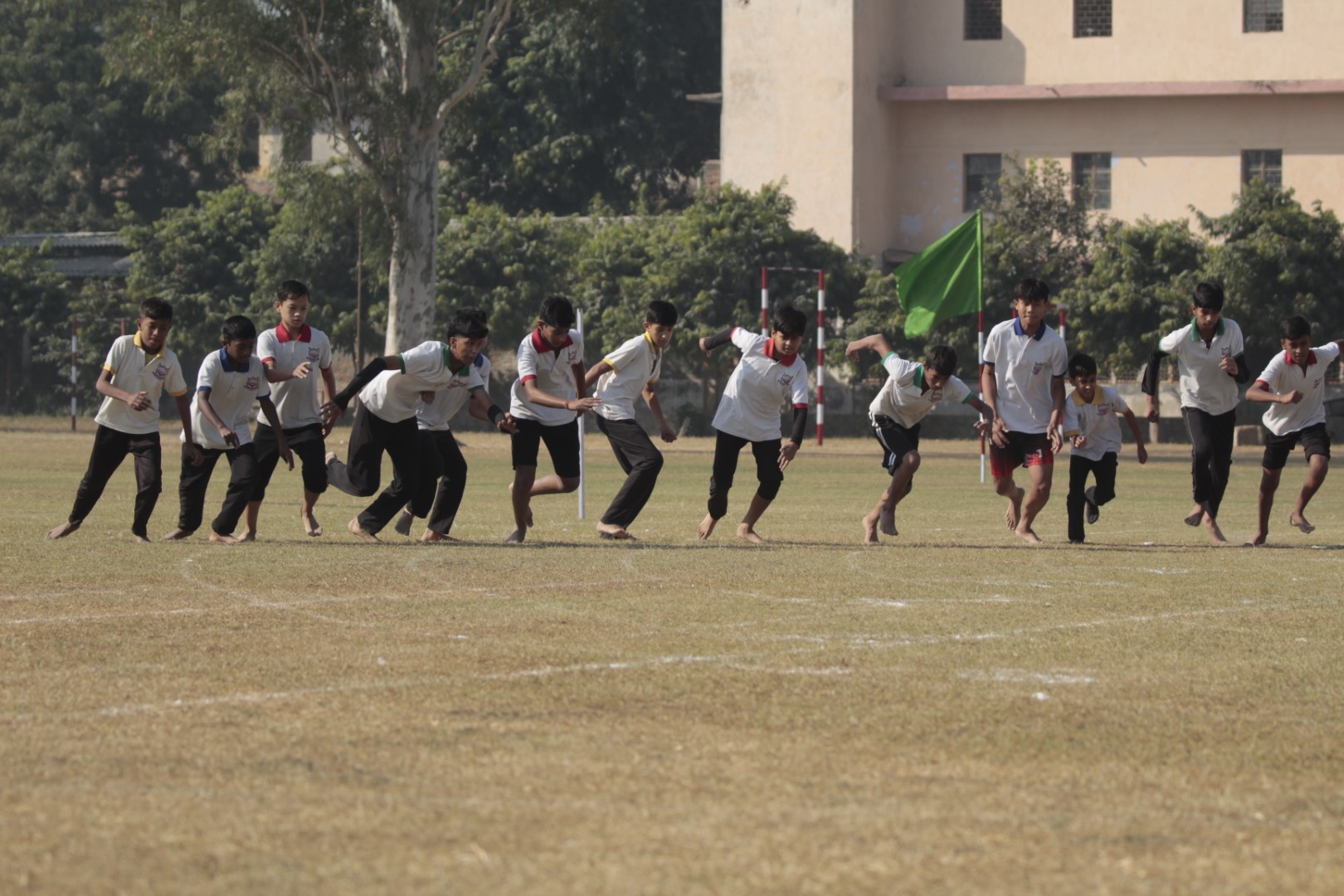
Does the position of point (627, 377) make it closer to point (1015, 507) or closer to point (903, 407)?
point (903, 407)

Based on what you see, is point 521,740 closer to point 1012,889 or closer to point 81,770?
point 81,770

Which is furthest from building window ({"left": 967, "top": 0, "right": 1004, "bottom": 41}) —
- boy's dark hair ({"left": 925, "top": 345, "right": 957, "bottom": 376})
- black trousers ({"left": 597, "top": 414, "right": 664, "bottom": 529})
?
black trousers ({"left": 597, "top": 414, "right": 664, "bottom": 529})

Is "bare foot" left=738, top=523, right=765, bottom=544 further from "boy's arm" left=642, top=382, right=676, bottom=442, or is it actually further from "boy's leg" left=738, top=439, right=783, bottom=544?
A: "boy's arm" left=642, top=382, right=676, bottom=442

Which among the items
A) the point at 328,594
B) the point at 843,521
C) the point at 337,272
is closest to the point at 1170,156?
the point at 337,272

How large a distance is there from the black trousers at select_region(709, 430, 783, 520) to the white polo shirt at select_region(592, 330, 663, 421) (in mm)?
640

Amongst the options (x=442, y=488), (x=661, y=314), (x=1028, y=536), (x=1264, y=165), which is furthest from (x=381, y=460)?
(x=1264, y=165)

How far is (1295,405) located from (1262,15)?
31.2 m

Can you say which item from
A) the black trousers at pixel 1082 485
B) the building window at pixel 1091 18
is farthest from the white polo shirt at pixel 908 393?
the building window at pixel 1091 18

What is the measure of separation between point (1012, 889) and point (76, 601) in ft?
19.3

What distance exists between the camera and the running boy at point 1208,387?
12.4m

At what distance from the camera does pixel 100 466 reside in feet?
38.2

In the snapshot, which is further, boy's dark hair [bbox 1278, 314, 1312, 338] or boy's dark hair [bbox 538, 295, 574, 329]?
boy's dark hair [bbox 1278, 314, 1312, 338]

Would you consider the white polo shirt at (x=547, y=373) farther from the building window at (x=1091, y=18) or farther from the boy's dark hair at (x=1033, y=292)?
the building window at (x=1091, y=18)

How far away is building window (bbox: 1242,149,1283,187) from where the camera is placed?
41.6m
